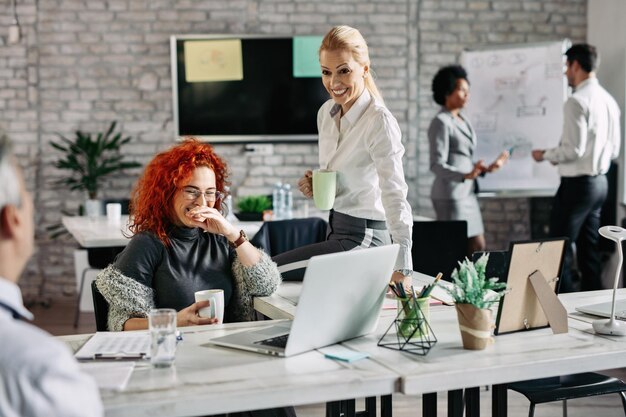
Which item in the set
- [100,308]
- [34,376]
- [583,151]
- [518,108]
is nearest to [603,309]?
[100,308]

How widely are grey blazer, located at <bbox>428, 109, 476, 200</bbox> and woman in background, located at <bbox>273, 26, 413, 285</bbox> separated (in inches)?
88.1

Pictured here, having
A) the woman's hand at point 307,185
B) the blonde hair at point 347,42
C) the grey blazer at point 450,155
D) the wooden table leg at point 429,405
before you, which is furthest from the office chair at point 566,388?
the grey blazer at point 450,155

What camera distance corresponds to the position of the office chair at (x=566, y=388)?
2430 millimetres

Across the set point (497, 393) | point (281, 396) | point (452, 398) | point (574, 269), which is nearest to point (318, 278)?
point (281, 396)

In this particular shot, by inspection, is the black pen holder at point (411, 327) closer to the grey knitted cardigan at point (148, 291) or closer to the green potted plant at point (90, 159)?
the grey knitted cardigan at point (148, 291)

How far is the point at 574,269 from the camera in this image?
6156 mm

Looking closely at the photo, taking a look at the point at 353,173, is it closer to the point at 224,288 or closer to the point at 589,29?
the point at 224,288

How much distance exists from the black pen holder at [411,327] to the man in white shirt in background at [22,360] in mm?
859

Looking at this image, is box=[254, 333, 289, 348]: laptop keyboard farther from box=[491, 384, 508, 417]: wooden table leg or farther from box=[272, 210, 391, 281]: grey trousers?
box=[272, 210, 391, 281]: grey trousers

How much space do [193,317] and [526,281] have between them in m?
0.84

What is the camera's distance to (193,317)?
2148mm

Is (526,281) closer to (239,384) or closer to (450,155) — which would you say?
(239,384)

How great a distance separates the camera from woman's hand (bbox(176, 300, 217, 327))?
2141 mm

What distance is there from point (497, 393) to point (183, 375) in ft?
3.00
